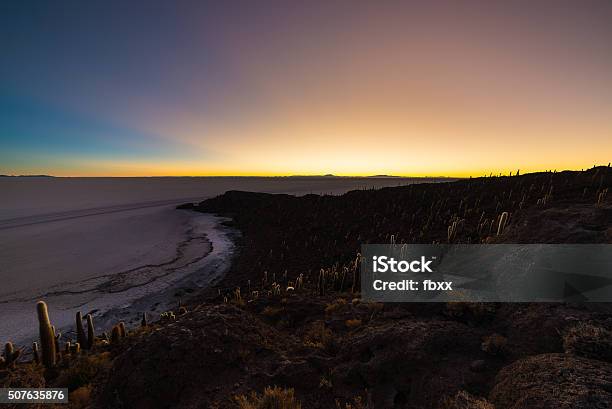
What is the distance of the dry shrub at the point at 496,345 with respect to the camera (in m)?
5.97

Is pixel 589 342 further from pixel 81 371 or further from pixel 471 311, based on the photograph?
pixel 81 371

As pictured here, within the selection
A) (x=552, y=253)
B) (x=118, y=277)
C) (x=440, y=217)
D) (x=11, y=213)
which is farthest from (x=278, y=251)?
(x=11, y=213)

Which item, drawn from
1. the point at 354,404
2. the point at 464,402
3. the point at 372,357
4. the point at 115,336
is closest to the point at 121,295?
the point at 115,336

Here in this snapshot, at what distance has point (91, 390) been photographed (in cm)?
725

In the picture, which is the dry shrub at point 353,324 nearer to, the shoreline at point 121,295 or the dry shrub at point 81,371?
the dry shrub at point 81,371

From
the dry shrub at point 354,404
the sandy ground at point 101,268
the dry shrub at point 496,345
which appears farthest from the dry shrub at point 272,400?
the sandy ground at point 101,268

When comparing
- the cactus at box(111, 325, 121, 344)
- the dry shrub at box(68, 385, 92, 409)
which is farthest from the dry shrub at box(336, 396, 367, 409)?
the cactus at box(111, 325, 121, 344)

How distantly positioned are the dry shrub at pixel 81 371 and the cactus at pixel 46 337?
2.14 feet

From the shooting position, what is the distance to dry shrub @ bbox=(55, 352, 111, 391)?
7.75m

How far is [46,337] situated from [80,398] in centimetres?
284

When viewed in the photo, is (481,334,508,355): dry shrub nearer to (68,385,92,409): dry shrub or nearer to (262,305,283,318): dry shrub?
(262,305,283,318): dry shrub

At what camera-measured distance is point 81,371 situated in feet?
26.2

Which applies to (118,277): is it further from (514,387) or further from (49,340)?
(514,387)

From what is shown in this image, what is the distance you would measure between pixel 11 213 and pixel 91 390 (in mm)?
60924
